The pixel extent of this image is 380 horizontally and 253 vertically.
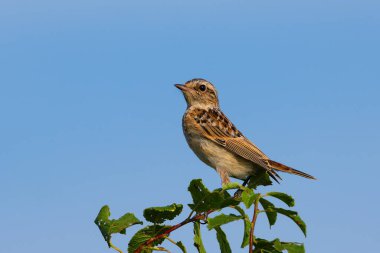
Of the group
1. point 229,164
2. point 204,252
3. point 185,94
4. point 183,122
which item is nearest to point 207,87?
point 185,94

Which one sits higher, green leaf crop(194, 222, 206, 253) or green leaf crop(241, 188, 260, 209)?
green leaf crop(241, 188, 260, 209)

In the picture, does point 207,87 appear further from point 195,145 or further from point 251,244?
point 251,244

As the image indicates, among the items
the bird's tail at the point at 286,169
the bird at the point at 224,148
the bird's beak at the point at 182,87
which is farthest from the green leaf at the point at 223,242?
the bird's beak at the point at 182,87

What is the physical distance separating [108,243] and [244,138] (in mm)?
6900

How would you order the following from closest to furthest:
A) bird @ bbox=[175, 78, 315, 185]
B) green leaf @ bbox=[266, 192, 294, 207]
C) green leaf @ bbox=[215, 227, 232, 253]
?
green leaf @ bbox=[215, 227, 232, 253] < green leaf @ bbox=[266, 192, 294, 207] < bird @ bbox=[175, 78, 315, 185]

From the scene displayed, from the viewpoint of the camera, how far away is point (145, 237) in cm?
532

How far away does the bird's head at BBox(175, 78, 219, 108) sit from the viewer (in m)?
13.3

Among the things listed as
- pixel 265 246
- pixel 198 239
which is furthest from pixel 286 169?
pixel 265 246

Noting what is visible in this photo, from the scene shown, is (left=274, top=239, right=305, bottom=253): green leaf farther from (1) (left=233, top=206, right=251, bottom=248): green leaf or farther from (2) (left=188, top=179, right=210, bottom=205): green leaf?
(2) (left=188, top=179, right=210, bottom=205): green leaf

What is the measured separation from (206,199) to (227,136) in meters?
6.53

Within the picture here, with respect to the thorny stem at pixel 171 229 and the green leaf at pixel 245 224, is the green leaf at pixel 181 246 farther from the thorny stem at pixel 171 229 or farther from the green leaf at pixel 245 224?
the green leaf at pixel 245 224

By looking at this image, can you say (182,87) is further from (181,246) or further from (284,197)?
(181,246)

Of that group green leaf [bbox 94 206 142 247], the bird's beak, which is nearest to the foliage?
green leaf [bbox 94 206 142 247]

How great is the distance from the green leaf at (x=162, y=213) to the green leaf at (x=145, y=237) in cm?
8
